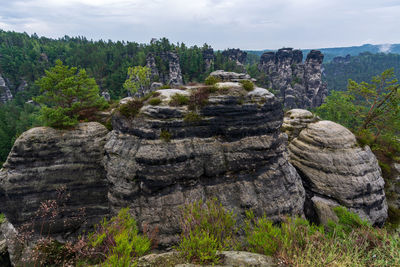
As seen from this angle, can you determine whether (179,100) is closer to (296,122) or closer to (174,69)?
(296,122)

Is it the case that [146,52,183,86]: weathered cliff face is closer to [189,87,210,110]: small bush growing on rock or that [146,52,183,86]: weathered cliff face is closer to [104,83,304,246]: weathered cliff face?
[189,87,210,110]: small bush growing on rock

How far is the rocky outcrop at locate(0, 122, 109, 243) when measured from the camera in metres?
20.0

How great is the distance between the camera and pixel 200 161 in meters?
19.8

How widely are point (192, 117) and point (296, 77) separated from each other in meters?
139

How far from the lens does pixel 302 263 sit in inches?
301

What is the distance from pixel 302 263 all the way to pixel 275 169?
14.8 metres

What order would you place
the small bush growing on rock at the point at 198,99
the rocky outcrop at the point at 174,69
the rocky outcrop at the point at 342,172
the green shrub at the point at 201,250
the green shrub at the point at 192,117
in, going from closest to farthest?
the green shrub at the point at 201,250
the green shrub at the point at 192,117
the small bush growing on rock at the point at 198,99
the rocky outcrop at the point at 342,172
the rocky outcrop at the point at 174,69

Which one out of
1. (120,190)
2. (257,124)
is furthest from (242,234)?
(120,190)

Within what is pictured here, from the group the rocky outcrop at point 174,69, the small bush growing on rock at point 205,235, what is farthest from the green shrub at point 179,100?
the rocky outcrop at point 174,69

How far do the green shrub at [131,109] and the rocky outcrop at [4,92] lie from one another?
12853 cm

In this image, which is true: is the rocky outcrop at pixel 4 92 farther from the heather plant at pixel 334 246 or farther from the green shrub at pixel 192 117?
the heather plant at pixel 334 246

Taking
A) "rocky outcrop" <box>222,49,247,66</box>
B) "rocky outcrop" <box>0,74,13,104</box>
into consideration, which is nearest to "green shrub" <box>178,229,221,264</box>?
"rocky outcrop" <box>0,74,13,104</box>

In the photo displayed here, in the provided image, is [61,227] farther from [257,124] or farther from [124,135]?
[257,124]

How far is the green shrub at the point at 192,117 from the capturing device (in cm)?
1958
